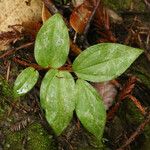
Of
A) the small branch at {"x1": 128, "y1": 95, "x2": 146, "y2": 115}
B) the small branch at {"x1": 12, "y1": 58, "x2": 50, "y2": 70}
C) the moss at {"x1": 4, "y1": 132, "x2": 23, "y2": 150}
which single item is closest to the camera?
the moss at {"x1": 4, "y1": 132, "x2": 23, "y2": 150}

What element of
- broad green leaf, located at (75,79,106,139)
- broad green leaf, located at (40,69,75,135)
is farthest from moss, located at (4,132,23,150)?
broad green leaf, located at (75,79,106,139)

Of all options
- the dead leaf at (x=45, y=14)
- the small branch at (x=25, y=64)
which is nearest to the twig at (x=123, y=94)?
the small branch at (x=25, y=64)

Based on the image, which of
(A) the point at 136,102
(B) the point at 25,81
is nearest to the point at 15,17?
(B) the point at 25,81

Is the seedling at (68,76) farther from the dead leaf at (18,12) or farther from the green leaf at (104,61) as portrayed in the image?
the dead leaf at (18,12)

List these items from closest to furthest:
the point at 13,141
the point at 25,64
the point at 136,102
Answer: the point at 13,141
the point at 25,64
the point at 136,102

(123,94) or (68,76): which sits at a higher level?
(68,76)

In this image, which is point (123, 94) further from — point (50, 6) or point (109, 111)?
point (50, 6)

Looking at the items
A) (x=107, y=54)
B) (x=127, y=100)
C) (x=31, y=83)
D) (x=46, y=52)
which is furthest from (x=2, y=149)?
(x=127, y=100)

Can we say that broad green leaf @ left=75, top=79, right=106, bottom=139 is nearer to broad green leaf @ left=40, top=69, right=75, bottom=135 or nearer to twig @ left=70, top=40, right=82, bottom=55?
broad green leaf @ left=40, top=69, right=75, bottom=135
